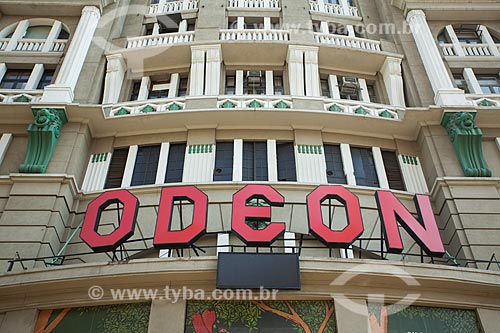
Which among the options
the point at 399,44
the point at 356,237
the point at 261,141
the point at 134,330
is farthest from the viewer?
the point at 399,44

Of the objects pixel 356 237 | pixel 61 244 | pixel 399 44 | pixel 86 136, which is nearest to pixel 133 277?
pixel 61 244

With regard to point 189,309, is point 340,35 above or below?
above

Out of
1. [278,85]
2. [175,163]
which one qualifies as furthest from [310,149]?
[175,163]

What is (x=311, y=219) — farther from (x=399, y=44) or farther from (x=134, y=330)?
(x=399, y=44)

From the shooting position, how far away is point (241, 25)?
25.1 metres

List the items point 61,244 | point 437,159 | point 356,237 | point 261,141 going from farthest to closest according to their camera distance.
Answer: point 261,141, point 437,159, point 61,244, point 356,237

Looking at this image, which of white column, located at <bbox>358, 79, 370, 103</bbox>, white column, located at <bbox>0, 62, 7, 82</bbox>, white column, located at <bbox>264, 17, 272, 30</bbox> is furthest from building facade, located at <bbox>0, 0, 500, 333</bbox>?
white column, located at <bbox>264, 17, 272, 30</bbox>

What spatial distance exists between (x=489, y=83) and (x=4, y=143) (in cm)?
2073

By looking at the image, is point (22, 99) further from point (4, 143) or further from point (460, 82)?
point (460, 82)

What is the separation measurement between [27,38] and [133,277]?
16186 mm

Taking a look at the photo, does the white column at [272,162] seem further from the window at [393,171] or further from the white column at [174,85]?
the white column at [174,85]

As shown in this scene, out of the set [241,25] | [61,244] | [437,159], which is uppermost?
[241,25]

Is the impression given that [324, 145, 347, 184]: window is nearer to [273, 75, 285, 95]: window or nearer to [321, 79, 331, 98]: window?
[321, 79, 331, 98]: window

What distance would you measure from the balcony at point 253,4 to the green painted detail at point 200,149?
9.96m
